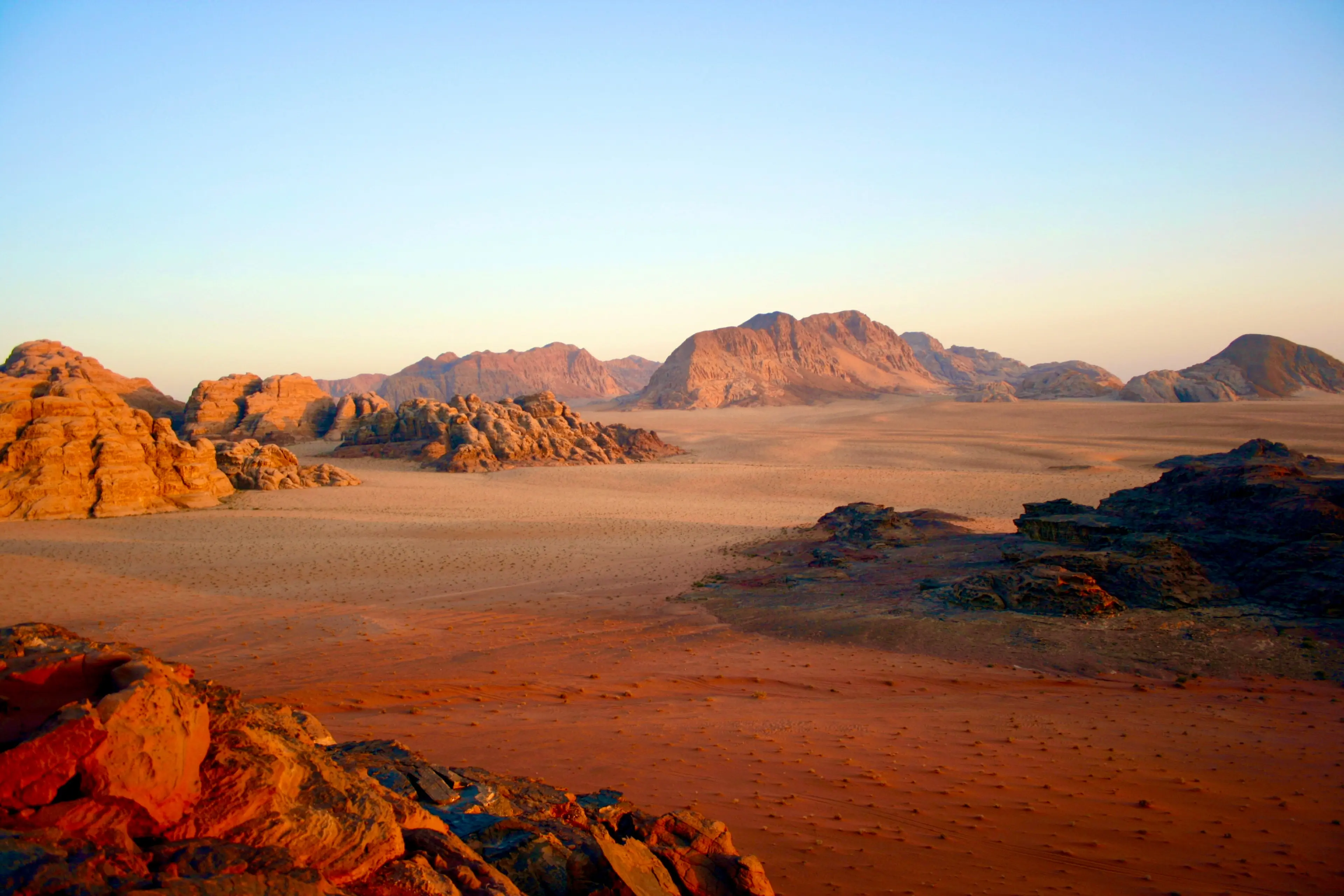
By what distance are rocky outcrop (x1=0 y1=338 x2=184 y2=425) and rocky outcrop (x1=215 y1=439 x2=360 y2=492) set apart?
15777 millimetres

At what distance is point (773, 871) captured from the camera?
494cm

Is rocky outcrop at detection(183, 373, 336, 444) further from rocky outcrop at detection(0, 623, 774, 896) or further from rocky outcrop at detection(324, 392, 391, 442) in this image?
rocky outcrop at detection(0, 623, 774, 896)

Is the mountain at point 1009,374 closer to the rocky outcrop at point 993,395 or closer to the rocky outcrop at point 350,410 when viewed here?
the rocky outcrop at point 993,395

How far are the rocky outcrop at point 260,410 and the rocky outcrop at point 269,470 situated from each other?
10647mm

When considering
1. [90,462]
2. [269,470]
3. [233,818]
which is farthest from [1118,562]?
[269,470]

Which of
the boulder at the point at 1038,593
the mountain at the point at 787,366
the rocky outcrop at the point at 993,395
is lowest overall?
the boulder at the point at 1038,593

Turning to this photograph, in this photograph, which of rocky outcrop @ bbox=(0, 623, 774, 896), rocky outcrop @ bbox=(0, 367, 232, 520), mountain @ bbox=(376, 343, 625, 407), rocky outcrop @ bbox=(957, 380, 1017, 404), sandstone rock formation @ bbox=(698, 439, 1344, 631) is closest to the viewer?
rocky outcrop @ bbox=(0, 623, 774, 896)

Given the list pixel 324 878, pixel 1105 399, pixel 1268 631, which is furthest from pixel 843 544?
pixel 1105 399

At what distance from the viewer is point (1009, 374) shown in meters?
163

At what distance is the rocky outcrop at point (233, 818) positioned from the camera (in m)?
2.90

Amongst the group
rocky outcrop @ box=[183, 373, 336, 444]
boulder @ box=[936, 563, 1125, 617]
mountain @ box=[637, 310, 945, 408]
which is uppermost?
mountain @ box=[637, 310, 945, 408]

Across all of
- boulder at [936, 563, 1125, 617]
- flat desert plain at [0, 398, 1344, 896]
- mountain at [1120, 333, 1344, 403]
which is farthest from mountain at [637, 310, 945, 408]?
boulder at [936, 563, 1125, 617]

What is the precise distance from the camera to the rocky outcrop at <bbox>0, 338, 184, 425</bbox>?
42594 mm

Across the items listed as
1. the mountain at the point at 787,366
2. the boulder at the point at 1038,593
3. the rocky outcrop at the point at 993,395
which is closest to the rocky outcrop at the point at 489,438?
the boulder at the point at 1038,593
